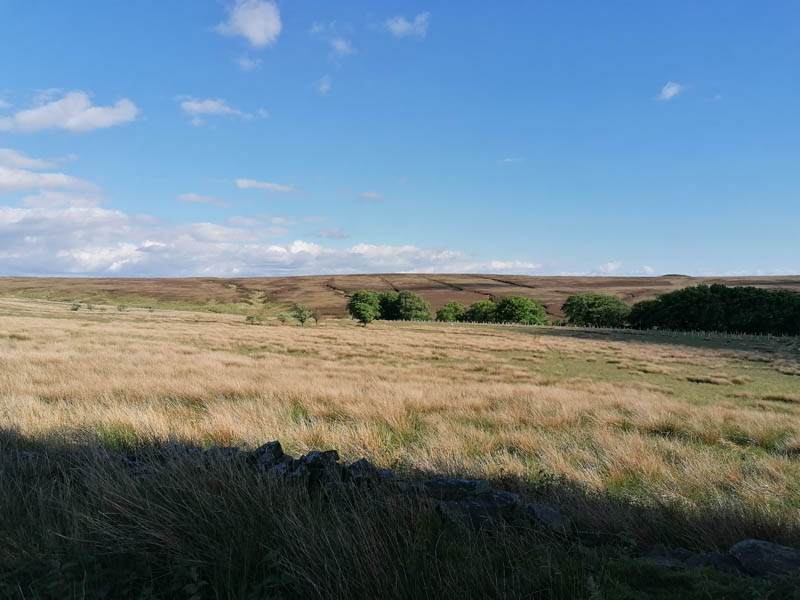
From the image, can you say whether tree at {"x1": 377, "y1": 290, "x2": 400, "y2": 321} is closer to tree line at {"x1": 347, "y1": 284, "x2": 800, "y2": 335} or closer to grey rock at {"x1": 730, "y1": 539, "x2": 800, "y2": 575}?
tree line at {"x1": 347, "y1": 284, "x2": 800, "y2": 335}

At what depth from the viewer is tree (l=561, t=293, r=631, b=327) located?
92938mm

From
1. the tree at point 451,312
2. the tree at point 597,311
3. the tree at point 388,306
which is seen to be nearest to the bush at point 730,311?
the tree at point 597,311

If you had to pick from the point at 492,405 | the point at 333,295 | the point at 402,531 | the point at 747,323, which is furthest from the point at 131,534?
the point at 333,295

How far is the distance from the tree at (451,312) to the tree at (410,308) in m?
6.97

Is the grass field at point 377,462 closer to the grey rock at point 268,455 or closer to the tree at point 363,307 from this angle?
the grey rock at point 268,455

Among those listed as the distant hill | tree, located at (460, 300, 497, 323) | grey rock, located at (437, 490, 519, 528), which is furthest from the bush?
grey rock, located at (437, 490, 519, 528)

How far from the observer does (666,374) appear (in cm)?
2611

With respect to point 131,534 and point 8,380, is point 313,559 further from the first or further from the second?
point 8,380

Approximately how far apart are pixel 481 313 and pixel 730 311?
156 ft

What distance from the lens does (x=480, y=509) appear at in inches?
149

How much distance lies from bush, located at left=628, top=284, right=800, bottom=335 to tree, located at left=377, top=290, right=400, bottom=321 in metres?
51.6

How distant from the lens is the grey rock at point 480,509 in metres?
3.59

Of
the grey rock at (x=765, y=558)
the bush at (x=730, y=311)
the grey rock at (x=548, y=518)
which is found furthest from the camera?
the bush at (x=730, y=311)

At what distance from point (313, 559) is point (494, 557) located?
1.23 meters
